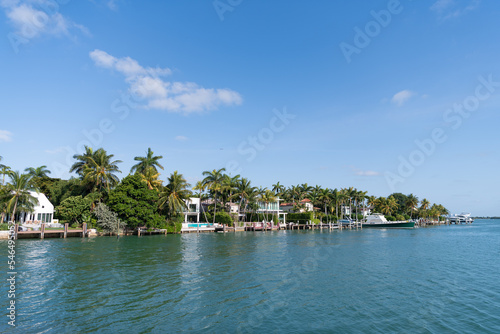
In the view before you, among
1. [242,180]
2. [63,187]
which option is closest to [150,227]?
[63,187]

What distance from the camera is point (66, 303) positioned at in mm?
14797

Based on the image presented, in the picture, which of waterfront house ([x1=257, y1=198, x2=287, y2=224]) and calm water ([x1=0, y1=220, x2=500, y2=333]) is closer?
calm water ([x1=0, y1=220, x2=500, y2=333])

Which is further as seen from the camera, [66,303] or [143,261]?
[143,261]

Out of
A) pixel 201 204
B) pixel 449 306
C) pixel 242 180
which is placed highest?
pixel 242 180

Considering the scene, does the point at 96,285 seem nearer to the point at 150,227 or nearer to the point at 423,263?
the point at 423,263

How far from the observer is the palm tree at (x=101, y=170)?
56.8 meters

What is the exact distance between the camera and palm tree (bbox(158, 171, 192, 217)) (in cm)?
6058

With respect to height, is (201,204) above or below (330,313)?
above

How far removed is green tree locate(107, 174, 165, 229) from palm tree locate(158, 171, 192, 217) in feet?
14.0

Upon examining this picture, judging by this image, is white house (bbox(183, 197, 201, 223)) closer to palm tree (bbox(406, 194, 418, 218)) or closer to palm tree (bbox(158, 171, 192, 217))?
palm tree (bbox(158, 171, 192, 217))

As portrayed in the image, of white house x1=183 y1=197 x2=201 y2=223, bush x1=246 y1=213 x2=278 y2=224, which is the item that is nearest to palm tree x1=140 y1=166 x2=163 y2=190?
white house x1=183 y1=197 x2=201 y2=223

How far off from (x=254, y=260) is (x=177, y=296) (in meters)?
13.0

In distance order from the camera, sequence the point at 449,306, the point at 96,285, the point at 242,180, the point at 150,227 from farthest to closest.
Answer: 1. the point at 242,180
2. the point at 150,227
3. the point at 96,285
4. the point at 449,306

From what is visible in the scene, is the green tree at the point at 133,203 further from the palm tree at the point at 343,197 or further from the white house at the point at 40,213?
the palm tree at the point at 343,197
